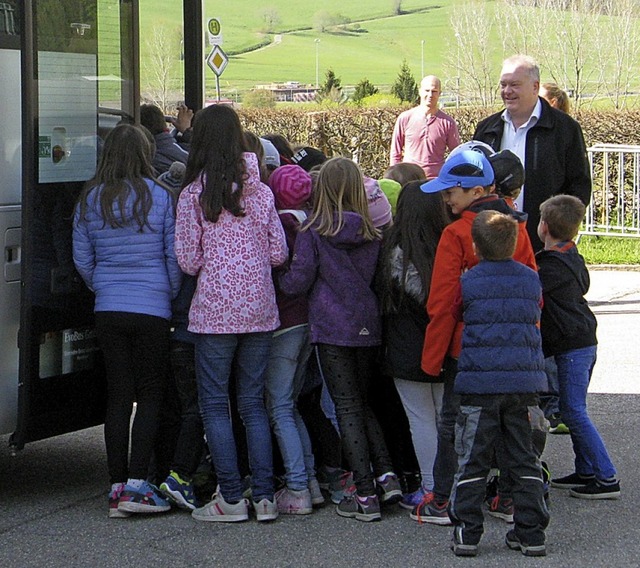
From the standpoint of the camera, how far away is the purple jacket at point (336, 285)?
5152 mm

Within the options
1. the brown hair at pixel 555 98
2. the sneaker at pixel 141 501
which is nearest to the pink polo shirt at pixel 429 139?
the brown hair at pixel 555 98

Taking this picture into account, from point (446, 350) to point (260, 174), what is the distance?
3.78 ft

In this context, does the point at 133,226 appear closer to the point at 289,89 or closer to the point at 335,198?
the point at 335,198

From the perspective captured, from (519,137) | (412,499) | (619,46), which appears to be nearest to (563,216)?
(519,137)

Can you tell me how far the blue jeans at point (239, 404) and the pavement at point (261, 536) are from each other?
0.68ft

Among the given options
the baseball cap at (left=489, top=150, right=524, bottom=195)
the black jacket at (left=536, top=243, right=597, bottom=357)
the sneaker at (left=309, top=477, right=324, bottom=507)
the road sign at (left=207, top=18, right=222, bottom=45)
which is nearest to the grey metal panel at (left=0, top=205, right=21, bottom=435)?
the sneaker at (left=309, top=477, right=324, bottom=507)

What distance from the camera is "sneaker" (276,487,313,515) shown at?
208 inches

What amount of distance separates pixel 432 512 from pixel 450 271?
3.42 ft

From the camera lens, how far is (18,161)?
5207mm

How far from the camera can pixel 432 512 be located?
5.12m

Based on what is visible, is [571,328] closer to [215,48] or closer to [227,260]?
[227,260]

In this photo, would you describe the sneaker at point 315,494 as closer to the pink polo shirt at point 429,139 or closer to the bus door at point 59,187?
the bus door at point 59,187

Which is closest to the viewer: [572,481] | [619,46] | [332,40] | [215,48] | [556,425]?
[572,481]

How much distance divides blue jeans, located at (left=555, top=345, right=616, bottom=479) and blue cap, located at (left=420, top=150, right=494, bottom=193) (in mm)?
939
